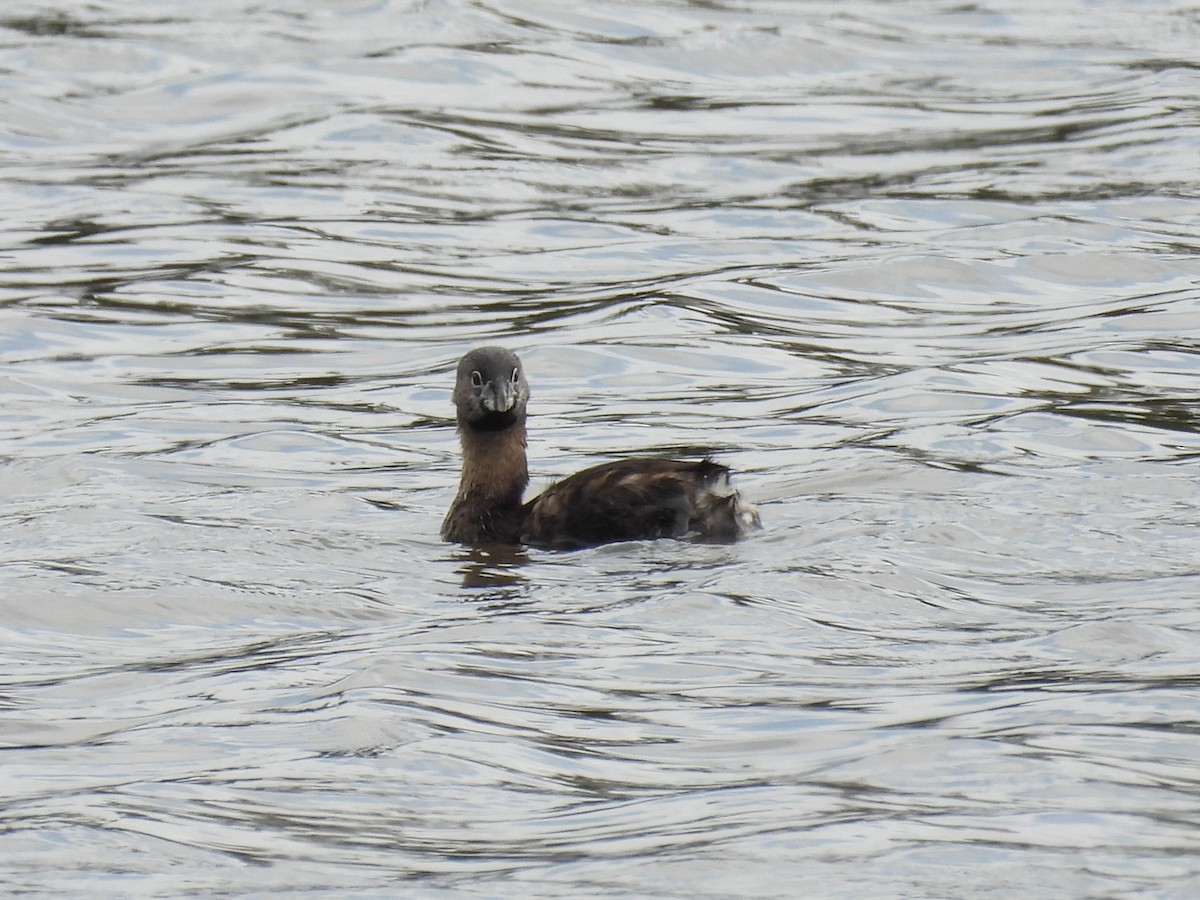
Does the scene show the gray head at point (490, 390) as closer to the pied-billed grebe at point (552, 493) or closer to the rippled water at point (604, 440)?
the pied-billed grebe at point (552, 493)

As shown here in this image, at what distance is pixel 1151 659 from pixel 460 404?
12.2 feet

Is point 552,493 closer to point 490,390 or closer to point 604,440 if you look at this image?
point 490,390

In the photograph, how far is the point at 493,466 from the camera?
1063cm

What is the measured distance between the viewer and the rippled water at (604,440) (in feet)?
22.0

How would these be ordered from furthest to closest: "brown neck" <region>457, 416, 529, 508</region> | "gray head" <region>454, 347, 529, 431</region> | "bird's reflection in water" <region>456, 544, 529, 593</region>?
1. "brown neck" <region>457, 416, 529, 508</region>
2. "gray head" <region>454, 347, 529, 431</region>
3. "bird's reflection in water" <region>456, 544, 529, 593</region>

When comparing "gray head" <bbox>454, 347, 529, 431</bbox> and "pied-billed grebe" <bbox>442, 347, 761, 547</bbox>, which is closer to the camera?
"pied-billed grebe" <bbox>442, 347, 761, 547</bbox>

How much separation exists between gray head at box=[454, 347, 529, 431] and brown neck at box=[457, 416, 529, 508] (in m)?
0.04

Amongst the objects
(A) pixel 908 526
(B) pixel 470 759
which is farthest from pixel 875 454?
(B) pixel 470 759

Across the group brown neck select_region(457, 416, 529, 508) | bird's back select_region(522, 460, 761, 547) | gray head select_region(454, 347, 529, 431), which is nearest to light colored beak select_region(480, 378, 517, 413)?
gray head select_region(454, 347, 529, 431)

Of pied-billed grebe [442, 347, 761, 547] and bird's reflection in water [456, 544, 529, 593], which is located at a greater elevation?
pied-billed grebe [442, 347, 761, 547]

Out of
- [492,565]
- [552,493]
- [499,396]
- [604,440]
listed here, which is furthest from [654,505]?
[604,440]

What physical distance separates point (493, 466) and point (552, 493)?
46 cm

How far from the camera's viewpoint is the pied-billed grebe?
991cm

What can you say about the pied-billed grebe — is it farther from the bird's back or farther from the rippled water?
the rippled water
